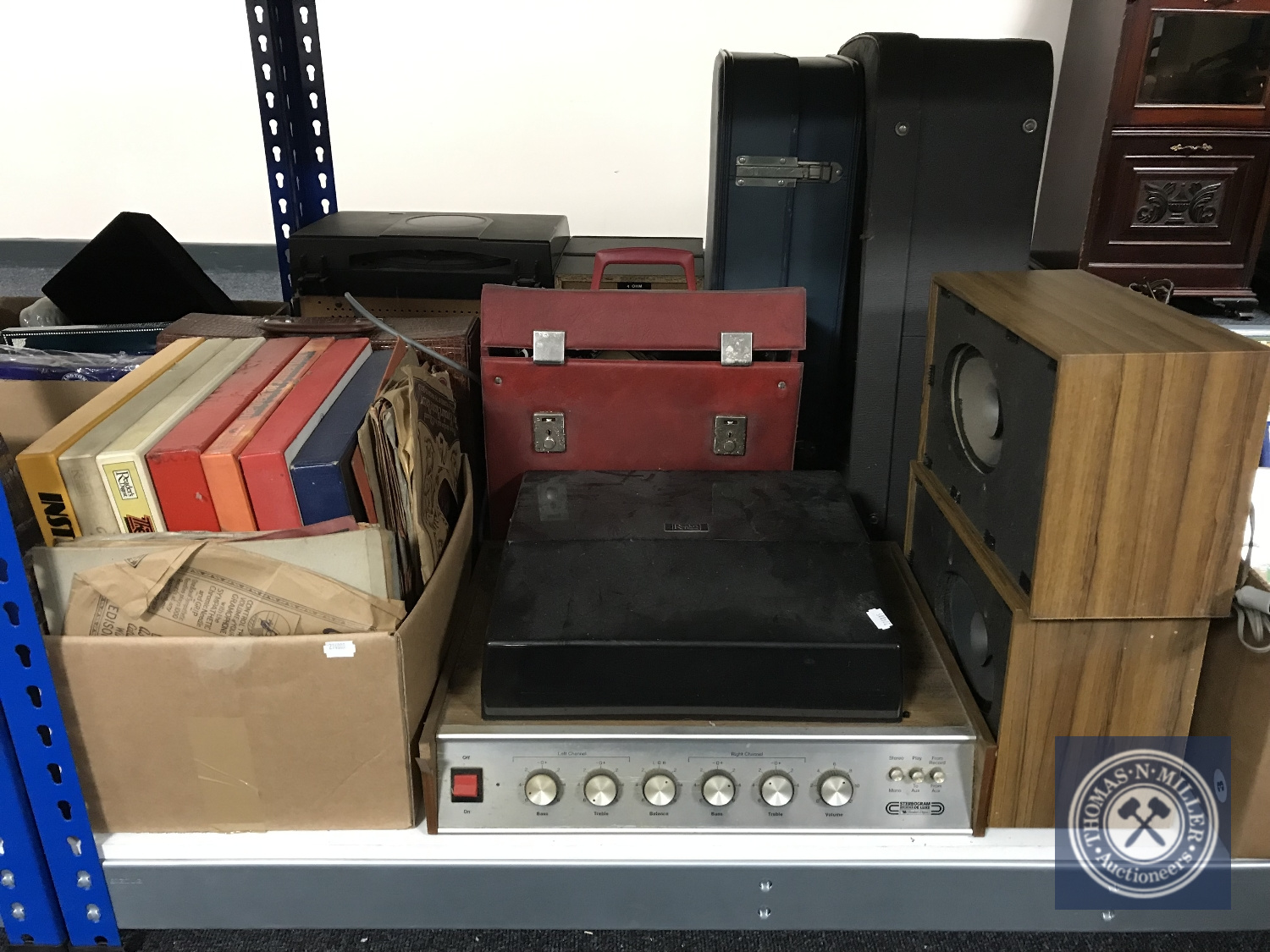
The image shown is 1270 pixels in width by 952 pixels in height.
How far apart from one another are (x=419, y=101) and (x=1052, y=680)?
2793mm

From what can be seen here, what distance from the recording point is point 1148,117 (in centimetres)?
267

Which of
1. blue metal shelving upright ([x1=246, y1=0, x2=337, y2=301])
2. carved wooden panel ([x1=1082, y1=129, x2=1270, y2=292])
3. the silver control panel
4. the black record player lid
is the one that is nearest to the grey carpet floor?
the silver control panel

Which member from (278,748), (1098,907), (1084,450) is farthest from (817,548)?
(278,748)

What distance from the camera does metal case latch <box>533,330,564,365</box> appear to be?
3.34 feet

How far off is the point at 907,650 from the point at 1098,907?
10.5 inches

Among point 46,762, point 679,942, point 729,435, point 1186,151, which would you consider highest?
point 1186,151

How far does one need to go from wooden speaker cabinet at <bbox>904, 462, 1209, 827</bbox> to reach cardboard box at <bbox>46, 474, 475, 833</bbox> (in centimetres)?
49

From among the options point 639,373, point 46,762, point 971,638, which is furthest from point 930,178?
point 46,762

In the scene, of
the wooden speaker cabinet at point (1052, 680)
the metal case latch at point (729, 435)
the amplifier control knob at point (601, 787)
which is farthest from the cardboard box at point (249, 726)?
the wooden speaker cabinet at point (1052, 680)

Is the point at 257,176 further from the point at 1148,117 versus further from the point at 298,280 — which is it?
the point at 1148,117

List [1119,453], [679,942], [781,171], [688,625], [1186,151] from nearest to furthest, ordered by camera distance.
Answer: [1119,453] → [688,625] → [679,942] → [781,171] → [1186,151]

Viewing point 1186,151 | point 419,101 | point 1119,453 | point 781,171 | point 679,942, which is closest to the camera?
point 1119,453

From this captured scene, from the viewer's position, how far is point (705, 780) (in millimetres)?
789

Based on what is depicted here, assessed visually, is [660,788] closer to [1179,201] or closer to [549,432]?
[549,432]
